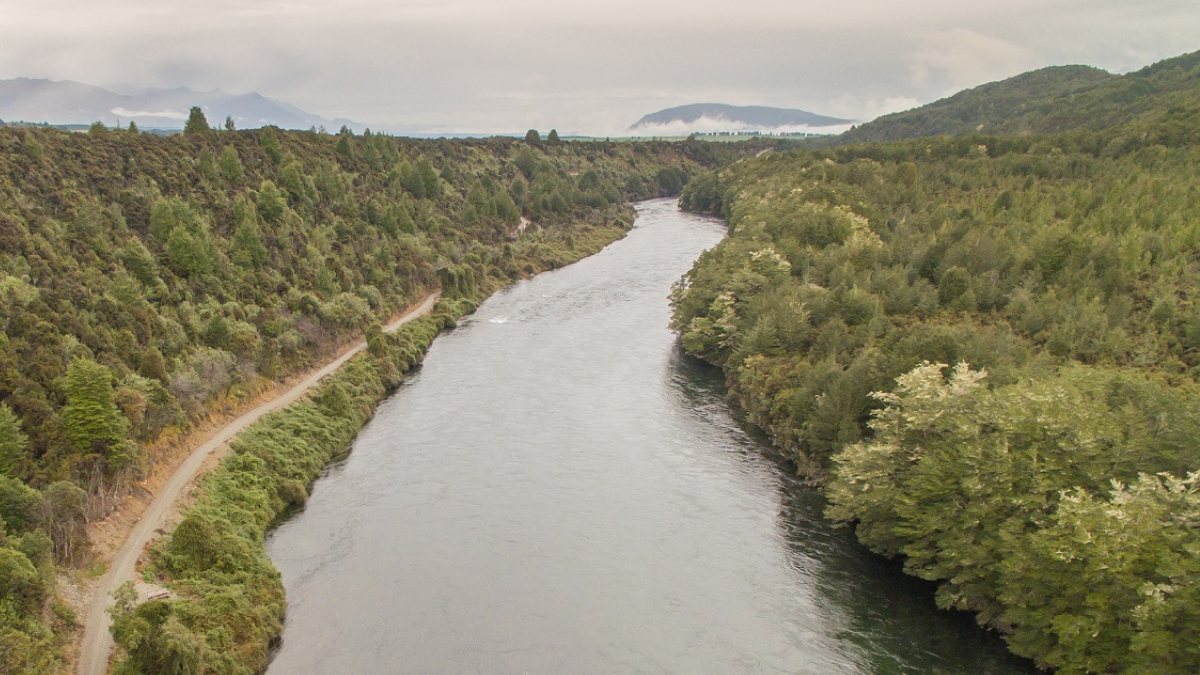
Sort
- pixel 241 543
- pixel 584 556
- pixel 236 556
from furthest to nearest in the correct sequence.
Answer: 1. pixel 584 556
2. pixel 241 543
3. pixel 236 556

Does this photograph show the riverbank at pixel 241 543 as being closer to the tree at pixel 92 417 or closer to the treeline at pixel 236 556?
the treeline at pixel 236 556

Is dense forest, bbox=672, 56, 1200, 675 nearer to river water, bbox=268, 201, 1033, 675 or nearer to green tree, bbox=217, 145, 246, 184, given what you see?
river water, bbox=268, 201, 1033, 675

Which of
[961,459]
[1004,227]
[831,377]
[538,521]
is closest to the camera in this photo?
[961,459]

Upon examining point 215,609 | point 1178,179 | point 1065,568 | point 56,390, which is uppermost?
point 1178,179

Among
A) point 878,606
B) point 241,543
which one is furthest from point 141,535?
point 878,606

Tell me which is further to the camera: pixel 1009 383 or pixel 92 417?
pixel 1009 383

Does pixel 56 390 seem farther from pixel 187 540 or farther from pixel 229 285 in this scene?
pixel 229 285

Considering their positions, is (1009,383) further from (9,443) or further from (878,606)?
(9,443)

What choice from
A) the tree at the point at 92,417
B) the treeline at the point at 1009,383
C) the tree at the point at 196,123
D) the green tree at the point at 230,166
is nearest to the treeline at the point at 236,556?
the tree at the point at 92,417

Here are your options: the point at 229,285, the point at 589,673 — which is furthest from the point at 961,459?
the point at 229,285
